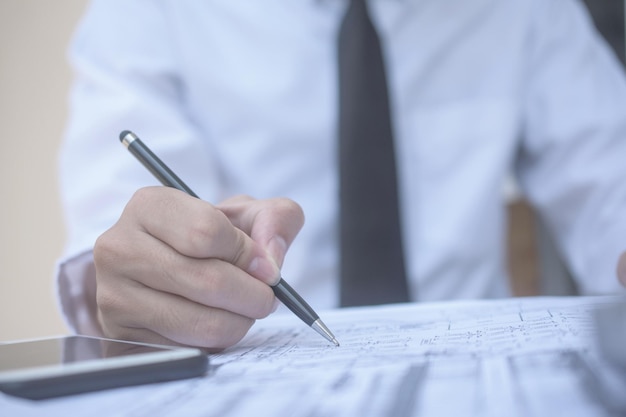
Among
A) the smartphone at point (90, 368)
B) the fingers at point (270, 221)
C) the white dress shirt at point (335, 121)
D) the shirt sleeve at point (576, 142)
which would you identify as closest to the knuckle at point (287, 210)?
the fingers at point (270, 221)

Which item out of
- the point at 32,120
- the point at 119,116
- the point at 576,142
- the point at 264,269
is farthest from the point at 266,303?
the point at 32,120

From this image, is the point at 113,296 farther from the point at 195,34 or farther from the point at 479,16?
the point at 479,16

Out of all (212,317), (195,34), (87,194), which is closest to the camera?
(212,317)

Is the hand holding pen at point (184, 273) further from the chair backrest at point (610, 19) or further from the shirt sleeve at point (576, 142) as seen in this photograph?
the chair backrest at point (610, 19)

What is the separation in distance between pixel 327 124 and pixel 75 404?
466 millimetres

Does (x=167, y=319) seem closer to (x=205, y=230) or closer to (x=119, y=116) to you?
(x=205, y=230)

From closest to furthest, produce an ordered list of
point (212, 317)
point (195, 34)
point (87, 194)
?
point (212, 317), point (87, 194), point (195, 34)

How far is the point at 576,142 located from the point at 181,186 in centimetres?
50

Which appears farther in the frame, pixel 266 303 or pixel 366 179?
pixel 366 179

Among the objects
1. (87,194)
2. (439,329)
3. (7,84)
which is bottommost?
(439,329)

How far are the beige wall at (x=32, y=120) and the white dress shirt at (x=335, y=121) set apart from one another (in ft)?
2.02

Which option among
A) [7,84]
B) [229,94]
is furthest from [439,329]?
[7,84]

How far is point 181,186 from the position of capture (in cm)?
35

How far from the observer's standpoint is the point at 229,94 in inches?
25.0
